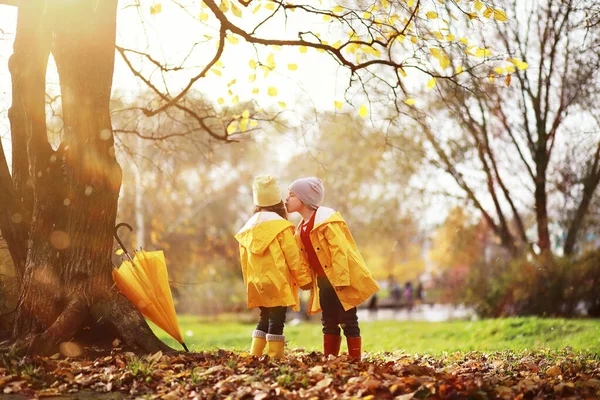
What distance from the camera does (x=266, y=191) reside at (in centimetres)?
641

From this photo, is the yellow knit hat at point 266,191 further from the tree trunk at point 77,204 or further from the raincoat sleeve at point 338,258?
the tree trunk at point 77,204

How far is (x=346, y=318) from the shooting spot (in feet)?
20.6

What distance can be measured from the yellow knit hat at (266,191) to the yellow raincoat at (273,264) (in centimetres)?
21

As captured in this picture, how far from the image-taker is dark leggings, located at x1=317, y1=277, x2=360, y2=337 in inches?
247

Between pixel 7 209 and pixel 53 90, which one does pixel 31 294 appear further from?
pixel 53 90

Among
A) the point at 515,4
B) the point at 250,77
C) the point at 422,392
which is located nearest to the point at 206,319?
the point at 515,4

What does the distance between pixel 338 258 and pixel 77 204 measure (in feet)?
7.98

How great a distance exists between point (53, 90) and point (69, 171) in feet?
12.7

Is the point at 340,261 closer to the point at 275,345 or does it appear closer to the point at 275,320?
the point at 275,320

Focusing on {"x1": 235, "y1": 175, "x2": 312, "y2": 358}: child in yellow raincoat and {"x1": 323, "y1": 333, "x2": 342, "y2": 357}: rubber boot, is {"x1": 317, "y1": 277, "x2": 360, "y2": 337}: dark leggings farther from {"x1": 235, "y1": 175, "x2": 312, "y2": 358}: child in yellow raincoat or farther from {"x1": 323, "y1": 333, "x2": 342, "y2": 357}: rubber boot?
{"x1": 235, "y1": 175, "x2": 312, "y2": 358}: child in yellow raincoat

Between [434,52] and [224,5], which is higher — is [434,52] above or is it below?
below

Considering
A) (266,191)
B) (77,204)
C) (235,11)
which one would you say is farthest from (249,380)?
(235,11)

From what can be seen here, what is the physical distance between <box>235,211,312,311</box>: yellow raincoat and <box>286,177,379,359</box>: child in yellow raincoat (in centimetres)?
20

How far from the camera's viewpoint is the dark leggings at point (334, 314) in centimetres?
628
